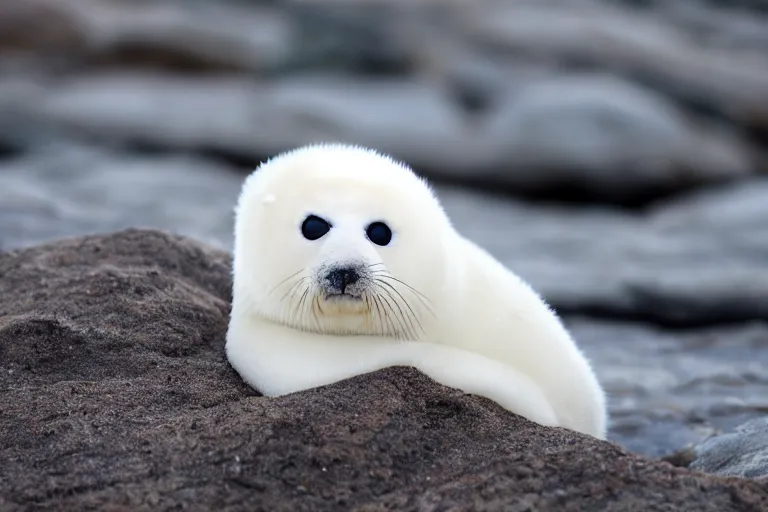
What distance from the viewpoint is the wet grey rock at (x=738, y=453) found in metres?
3.66

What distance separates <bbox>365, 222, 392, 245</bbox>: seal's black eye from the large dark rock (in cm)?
45

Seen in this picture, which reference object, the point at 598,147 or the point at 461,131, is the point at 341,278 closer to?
the point at 598,147

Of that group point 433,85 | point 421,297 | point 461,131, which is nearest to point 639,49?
point 433,85

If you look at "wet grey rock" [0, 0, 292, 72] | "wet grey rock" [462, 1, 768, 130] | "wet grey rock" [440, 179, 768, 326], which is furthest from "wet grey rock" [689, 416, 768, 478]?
"wet grey rock" [0, 0, 292, 72]

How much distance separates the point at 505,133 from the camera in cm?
1371

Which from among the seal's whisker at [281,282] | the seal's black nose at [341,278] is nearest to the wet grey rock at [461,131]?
the seal's whisker at [281,282]

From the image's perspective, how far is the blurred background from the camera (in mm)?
6895

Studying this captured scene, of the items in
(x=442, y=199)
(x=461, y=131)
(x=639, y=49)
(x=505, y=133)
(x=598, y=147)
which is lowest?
(x=442, y=199)

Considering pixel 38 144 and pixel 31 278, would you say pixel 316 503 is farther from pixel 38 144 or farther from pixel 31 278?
pixel 38 144

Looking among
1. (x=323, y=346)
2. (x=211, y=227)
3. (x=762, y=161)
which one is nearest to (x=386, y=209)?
(x=323, y=346)

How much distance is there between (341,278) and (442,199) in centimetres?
870

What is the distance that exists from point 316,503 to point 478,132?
11.5 meters

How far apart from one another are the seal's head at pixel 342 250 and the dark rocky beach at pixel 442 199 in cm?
28

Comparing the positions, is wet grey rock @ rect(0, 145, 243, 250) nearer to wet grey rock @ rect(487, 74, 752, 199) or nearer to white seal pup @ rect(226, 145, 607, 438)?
white seal pup @ rect(226, 145, 607, 438)
